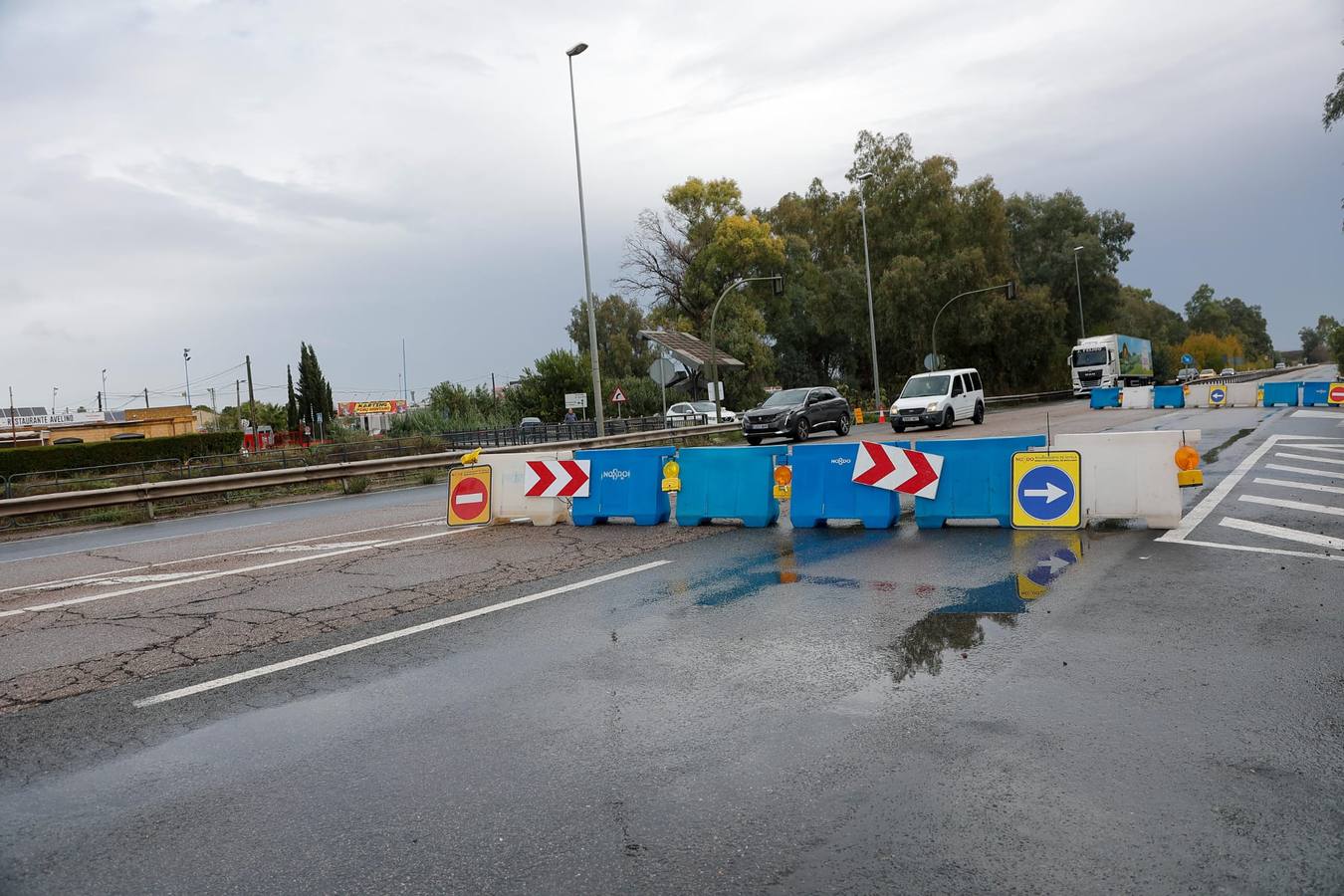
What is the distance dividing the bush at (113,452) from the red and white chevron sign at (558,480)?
28926 millimetres

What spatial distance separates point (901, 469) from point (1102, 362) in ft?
162

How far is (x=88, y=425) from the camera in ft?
281

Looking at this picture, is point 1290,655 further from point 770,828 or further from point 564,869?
point 564,869

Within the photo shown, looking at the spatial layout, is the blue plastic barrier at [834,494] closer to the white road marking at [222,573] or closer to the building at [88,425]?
the white road marking at [222,573]

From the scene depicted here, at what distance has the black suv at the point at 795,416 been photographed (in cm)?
2869

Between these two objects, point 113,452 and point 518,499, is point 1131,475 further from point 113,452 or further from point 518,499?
point 113,452

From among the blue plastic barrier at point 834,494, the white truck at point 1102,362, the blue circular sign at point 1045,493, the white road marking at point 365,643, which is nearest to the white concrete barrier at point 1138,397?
the white truck at point 1102,362

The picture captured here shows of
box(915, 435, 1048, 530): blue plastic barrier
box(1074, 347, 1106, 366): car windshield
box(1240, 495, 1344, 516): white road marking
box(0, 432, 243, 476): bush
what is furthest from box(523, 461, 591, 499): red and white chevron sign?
box(1074, 347, 1106, 366): car windshield

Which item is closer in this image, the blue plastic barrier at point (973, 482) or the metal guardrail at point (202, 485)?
the blue plastic barrier at point (973, 482)

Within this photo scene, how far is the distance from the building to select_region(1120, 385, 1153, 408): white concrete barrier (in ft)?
199

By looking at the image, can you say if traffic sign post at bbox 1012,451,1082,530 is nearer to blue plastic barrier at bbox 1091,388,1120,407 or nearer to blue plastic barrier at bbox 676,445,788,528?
blue plastic barrier at bbox 676,445,788,528

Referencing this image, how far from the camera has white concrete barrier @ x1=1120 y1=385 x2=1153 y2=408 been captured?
40.0 meters

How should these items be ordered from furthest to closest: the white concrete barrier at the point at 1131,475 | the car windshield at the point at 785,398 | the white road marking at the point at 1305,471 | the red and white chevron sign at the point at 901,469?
1. the car windshield at the point at 785,398
2. the white road marking at the point at 1305,471
3. the red and white chevron sign at the point at 901,469
4. the white concrete barrier at the point at 1131,475

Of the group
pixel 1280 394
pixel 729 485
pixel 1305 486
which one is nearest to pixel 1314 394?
pixel 1280 394
